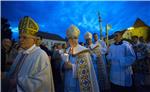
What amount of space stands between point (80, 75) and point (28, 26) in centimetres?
142

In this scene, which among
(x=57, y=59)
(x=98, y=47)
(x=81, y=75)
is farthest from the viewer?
(x=98, y=47)

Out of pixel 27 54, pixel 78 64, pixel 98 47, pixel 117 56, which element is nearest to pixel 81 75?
pixel 78 64

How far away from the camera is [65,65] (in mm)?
5039

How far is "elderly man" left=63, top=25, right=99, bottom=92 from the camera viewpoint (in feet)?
17.0

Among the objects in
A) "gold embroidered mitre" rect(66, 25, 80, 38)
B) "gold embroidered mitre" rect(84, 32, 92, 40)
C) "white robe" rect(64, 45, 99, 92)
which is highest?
"gold embroidered mitre" rect(84, 32, 92, 40)

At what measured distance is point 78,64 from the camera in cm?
529

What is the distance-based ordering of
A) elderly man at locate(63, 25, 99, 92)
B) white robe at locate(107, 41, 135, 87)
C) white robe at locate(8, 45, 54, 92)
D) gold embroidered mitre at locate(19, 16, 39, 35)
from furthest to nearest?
white robe at locate(107, 41, 135, 87) → elderly man at locate(63, 25, 99, 92) → gold embroidered mitre at locate(19, 16, 39, 35) → white robe at locate(8, 45, 54, 92)

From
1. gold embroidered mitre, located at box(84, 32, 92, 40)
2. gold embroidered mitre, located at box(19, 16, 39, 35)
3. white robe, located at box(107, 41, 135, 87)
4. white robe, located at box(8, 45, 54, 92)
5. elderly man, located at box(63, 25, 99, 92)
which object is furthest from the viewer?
gold embroidered mitre, located at box(84, 32, 92, 40)

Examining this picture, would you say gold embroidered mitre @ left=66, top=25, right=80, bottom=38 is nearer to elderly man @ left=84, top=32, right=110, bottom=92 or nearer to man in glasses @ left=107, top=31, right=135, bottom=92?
man in glasses @ left=107, top=31, right=135, bottom=92

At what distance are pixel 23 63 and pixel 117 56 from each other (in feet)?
10.6

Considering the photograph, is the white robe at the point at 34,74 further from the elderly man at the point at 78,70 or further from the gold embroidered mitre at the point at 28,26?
the elderly man at the point at 78,70

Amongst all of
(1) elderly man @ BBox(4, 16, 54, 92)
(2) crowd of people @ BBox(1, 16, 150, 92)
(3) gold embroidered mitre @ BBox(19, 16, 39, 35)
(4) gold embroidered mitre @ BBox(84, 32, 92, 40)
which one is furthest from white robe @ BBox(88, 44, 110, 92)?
(1) elderly man @ BBox(4, 16, 54, 92)

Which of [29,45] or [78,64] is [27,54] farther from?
[78,64]

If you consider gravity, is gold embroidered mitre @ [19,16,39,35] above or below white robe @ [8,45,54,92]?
above
